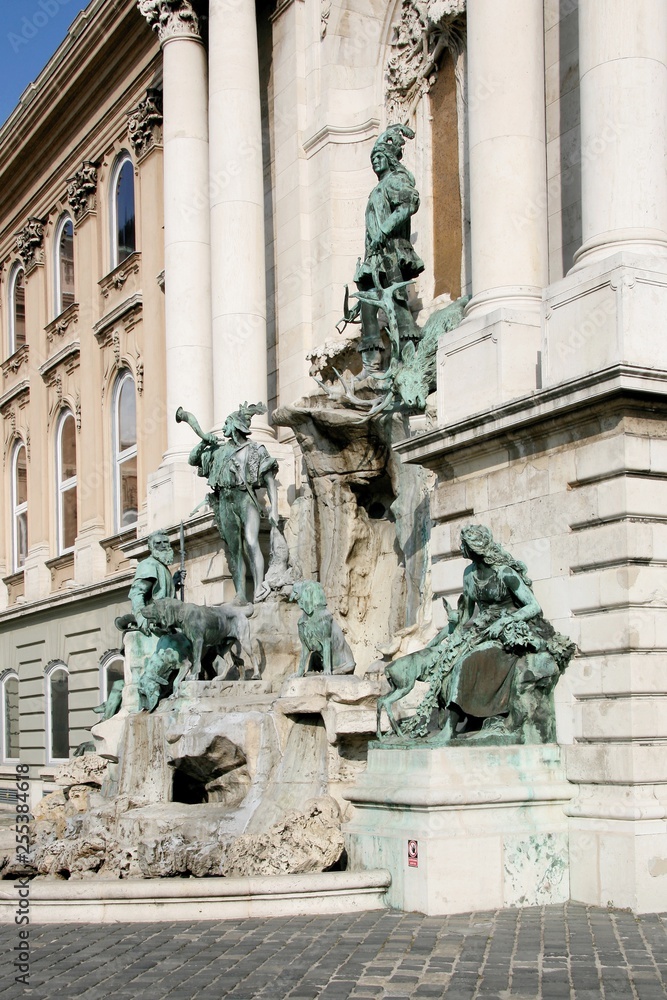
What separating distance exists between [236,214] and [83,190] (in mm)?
10566

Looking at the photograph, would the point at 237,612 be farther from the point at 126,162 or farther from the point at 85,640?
the point at 126,162

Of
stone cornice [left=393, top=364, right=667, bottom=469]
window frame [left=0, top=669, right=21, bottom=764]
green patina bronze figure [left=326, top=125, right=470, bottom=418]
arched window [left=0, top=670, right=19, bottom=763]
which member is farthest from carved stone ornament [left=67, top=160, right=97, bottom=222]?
stone cornice [left=393, top=364, right=667, bottom=469]

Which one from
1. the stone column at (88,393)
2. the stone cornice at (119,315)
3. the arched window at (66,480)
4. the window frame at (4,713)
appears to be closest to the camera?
the stone cornice at (119,315)

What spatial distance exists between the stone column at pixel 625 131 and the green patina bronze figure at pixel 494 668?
10.6 ft

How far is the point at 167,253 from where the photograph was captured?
23.8 meters

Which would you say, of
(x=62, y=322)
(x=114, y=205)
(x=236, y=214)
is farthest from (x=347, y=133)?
(x=62, y=322)

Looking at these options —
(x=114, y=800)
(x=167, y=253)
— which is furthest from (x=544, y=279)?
(x=167, y=253)

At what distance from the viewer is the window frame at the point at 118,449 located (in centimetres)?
2897

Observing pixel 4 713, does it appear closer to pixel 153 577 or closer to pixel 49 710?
pixel 49 710

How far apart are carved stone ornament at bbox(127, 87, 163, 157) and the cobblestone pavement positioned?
1968cm

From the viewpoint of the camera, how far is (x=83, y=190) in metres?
31.4

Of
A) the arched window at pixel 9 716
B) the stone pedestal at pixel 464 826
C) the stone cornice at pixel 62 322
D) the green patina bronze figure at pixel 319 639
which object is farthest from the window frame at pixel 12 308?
the stone pedestal at pixel 464 826

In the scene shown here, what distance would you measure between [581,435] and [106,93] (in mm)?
20749

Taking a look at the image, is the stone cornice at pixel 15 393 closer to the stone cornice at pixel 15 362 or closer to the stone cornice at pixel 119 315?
the stone cornice at pixel 15 362
